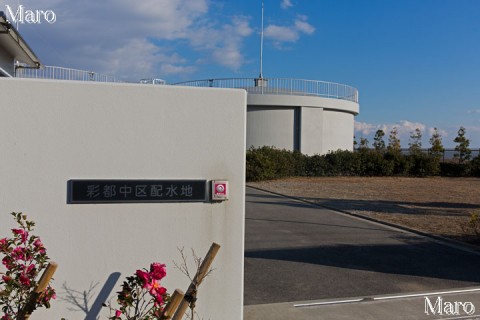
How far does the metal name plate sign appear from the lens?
4129 millimetres

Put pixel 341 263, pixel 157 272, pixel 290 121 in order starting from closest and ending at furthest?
1. pixel 157 272
2. pixel 341 263
3. pixel 290 121

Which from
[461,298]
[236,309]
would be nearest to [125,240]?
[236,309]

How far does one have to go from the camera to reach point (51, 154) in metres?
4.09

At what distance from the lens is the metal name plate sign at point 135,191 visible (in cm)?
413

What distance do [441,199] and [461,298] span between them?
47.6 ft

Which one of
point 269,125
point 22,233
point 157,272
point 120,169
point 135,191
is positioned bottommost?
point 157,272

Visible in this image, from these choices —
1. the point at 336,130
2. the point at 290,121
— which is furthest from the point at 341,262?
the point at 336,130

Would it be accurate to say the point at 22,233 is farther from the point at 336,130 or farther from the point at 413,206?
the point at 336,130

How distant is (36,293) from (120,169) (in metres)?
1.21

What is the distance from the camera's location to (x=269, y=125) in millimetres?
32094

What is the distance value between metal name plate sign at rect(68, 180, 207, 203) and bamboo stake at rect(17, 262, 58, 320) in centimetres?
63

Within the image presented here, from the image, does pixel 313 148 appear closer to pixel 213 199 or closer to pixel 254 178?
pixel 254 178

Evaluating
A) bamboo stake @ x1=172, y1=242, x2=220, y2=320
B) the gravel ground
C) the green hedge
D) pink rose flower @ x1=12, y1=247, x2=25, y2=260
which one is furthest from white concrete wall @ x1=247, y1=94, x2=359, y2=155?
pink rose flower @ x1=12, y1=247, x2=25, y2=260

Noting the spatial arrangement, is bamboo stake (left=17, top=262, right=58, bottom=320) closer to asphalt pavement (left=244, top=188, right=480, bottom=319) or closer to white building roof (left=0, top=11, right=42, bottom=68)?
asphalt pavement (left=244, top=188, right=480, bottom=319)
